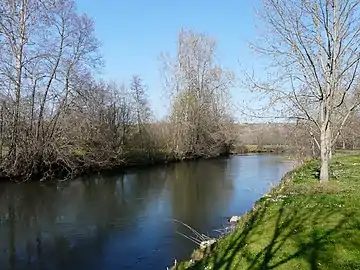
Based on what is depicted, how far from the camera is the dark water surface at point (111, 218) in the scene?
392 inches

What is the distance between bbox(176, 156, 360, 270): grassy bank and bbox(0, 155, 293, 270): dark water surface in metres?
2.31

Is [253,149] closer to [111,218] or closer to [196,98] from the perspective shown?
[196,98]

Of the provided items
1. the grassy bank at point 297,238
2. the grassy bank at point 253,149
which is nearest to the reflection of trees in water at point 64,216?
the grassy bank at point 297,238

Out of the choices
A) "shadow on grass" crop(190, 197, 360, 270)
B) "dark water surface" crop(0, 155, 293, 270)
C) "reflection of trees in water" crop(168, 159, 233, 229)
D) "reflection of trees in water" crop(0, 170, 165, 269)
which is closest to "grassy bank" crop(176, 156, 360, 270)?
"shadow on grass" crop(190, 197, 360, 270)

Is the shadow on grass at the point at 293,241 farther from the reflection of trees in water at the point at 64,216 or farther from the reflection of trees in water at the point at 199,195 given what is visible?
the reflection of trees in water at the point at 199,195

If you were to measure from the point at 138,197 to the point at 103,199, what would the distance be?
1.52 meters

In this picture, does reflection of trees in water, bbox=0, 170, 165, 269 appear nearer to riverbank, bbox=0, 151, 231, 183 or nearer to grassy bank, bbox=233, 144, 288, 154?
riverbank, bbox=0, 151, 231, 183

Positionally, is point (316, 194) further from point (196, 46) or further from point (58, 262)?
point (196, 46)

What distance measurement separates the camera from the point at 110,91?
3675 centimetres

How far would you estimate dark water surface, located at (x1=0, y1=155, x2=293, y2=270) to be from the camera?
9969 mm

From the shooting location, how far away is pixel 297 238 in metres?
6.64

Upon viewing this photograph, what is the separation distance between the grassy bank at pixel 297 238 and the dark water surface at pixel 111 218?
2307 mm

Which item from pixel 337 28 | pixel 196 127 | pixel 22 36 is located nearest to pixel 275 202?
pixel 337 28

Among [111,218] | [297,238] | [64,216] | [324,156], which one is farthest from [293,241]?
[64,216]
